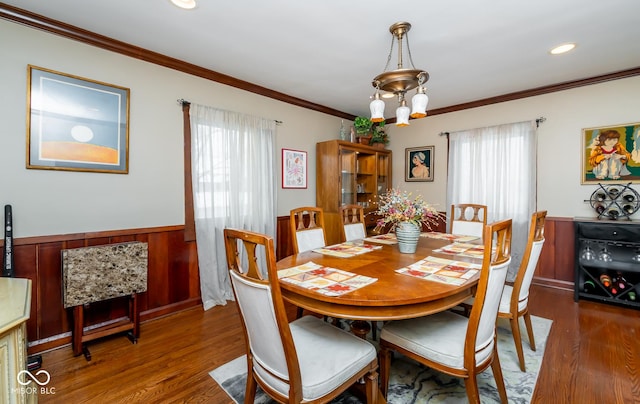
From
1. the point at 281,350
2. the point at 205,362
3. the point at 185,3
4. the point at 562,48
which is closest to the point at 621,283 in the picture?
the point at 562,48

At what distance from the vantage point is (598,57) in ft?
8.91

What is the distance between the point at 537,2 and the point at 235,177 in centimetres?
286

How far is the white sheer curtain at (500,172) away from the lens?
11.8 ft

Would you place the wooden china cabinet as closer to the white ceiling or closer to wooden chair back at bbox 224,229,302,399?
the white ceiling

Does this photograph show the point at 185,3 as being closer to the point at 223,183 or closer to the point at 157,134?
the point at 157,134

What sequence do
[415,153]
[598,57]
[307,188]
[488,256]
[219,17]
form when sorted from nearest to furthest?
[488,256] → [219,17] → [598,57] → [307,188] → [415,153]

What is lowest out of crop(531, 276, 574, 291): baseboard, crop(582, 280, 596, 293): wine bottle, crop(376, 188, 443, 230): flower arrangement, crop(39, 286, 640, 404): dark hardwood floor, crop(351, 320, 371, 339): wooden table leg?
crop(39, 286, 640, 404): dark hardwood floor

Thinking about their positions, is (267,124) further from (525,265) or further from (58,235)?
(525,265)

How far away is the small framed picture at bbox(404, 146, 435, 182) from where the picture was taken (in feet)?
14.6

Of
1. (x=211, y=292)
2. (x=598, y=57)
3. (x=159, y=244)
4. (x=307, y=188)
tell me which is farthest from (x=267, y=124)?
(x=598, y=57)

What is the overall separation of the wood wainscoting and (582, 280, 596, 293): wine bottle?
30 centimetres

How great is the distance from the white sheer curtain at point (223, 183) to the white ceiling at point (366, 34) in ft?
1.79

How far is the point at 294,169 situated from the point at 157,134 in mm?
1677

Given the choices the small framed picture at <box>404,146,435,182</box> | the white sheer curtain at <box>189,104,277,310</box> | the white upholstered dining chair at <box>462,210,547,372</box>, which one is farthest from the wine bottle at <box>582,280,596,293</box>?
the white sheer curtain at <box>189,104,277,310</box>
